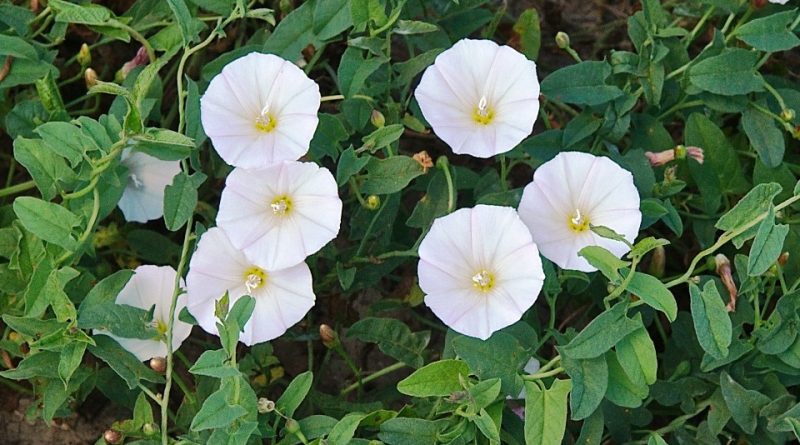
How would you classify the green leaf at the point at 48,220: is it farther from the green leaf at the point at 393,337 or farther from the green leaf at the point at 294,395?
the green leaf at the point at 393,337

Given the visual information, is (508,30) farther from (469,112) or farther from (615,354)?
(615,354)

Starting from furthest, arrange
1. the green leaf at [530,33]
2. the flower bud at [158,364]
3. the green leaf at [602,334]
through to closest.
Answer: the green leaf at [530,33]
the flower bud at [158,364]
the green leaf at [602,334]

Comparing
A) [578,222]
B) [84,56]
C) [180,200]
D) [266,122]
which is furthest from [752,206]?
[84,56]

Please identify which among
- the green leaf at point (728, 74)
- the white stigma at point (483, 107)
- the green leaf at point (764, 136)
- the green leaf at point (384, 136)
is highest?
the green leaf at point (728, 74)

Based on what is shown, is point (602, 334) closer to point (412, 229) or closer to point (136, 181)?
point (412, 229)

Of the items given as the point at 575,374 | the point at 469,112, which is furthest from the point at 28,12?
the point at 575,374

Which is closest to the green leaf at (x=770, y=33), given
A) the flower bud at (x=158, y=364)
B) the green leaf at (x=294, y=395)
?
the green leaf at (x=294, y=395)
